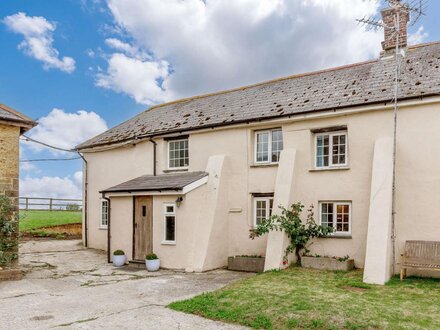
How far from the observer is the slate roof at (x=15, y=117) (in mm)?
13508

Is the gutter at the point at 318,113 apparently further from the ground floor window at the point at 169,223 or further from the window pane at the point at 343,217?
the ground floor window at the point at 169,223

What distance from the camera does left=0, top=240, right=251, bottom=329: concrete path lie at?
28.0 feet

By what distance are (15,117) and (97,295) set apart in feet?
22.5

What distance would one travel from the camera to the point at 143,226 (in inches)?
670

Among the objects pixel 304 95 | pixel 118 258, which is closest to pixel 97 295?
pixel 118 258

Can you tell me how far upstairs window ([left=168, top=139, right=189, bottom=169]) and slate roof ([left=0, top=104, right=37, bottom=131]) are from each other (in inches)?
255

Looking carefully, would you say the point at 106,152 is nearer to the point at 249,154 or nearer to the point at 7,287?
the point at 249,154

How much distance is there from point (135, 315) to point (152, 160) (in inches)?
432

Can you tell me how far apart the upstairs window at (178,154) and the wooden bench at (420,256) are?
9813 mm

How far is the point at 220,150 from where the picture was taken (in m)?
17.1

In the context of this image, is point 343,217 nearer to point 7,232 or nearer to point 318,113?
point 318,113

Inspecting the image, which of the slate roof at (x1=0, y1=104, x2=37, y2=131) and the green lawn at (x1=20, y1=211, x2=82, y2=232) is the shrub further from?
the green lawn at (x1=20, y1=211, x2=82, y2=232)

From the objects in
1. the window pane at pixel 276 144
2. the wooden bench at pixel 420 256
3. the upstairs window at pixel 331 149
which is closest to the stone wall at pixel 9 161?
the window pane at pixel 276 144

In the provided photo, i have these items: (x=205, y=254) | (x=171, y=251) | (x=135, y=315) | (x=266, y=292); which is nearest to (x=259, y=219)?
(x=205, y=254)
